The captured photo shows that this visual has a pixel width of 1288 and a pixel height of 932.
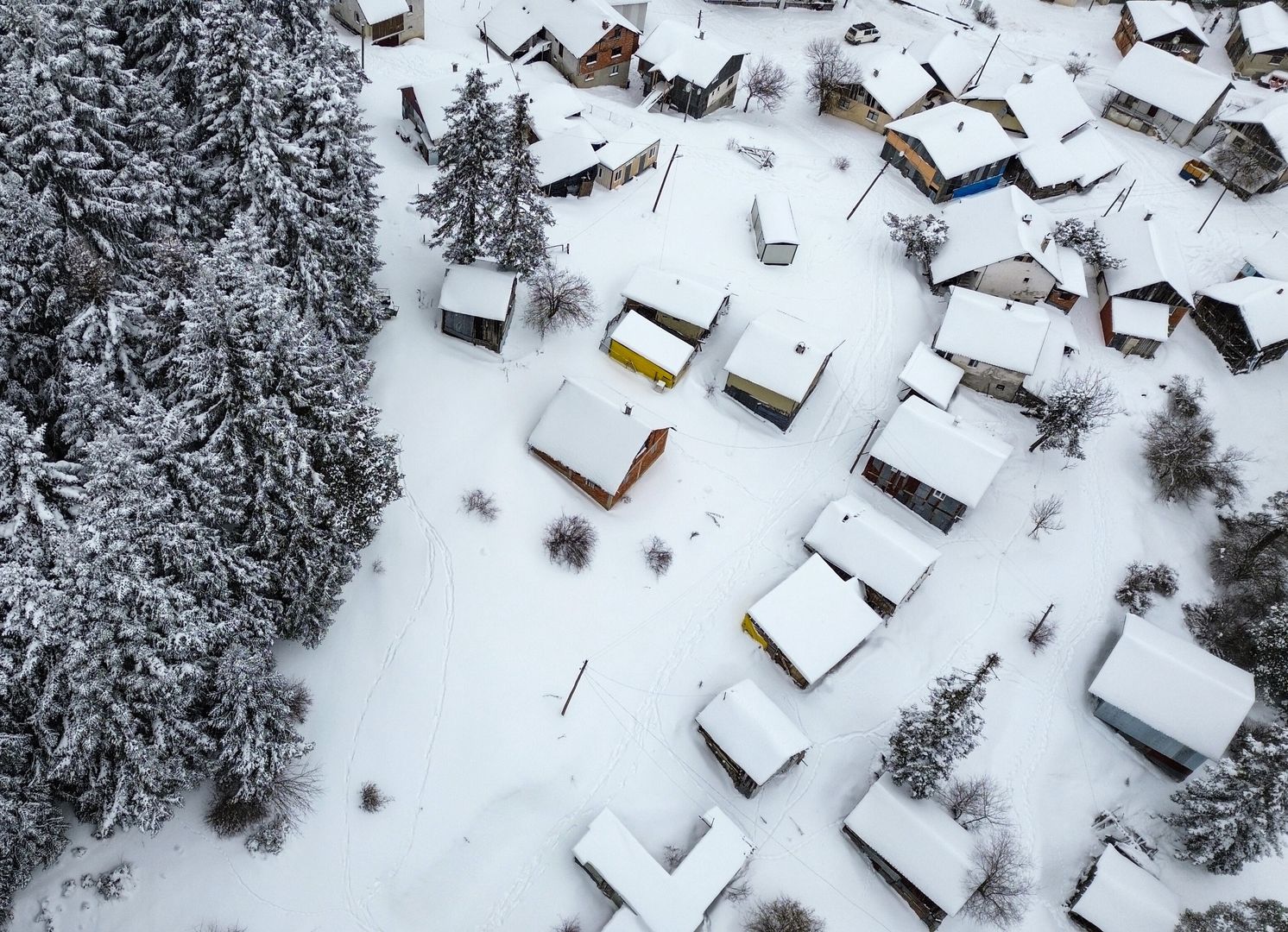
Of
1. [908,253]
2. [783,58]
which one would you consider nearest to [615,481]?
[908,253]

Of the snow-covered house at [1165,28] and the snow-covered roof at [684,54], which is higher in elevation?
the snow-covered house at [1165,28]

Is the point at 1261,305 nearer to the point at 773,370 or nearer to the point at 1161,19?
the point at 773,370

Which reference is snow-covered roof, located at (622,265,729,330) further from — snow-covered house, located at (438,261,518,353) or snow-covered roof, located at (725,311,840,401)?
snow-covered house, located at (438,261,518,353)

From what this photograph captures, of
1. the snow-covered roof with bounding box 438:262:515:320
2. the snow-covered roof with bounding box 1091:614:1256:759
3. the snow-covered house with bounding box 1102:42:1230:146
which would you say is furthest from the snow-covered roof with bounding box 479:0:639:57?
the snow-covered roof with bounding box 1091:614:1256:759

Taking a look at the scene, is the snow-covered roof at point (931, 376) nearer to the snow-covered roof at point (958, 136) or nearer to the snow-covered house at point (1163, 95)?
the snow-covered roof at point (958, 136)

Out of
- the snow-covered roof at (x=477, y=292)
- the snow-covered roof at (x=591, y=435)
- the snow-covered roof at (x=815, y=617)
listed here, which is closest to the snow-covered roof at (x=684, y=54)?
the snow-covered roof at (x=477, y=292)

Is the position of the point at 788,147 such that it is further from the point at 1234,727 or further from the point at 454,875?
the point at 454,875
